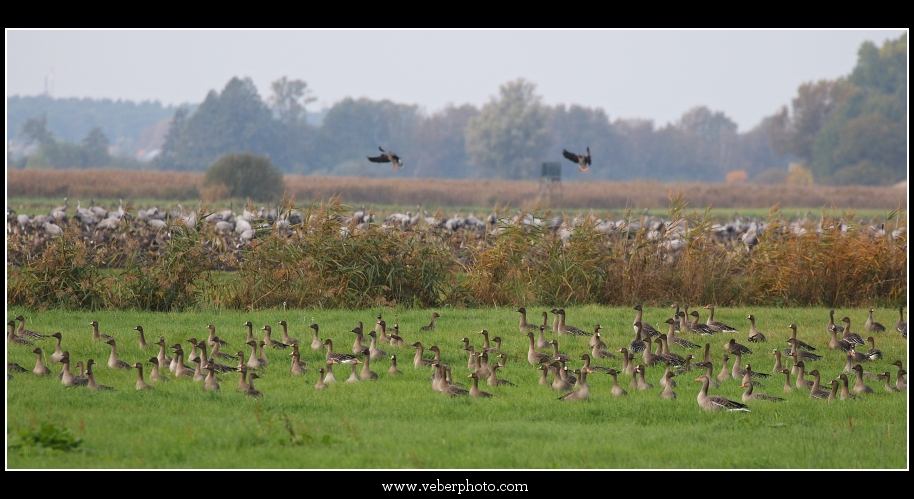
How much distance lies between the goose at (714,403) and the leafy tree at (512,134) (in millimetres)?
95900

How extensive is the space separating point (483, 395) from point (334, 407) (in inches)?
72.3

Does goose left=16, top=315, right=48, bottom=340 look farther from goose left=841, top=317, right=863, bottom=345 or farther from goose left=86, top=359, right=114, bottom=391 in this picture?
goose left=841, top=317, right=863, bottom=345

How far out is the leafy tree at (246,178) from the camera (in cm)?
5350

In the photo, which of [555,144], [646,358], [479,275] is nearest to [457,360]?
[646,358]

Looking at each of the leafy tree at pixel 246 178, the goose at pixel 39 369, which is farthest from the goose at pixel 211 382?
the leafy tree at pixel 246 178

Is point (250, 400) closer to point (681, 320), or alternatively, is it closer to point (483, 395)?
point (483, 395)

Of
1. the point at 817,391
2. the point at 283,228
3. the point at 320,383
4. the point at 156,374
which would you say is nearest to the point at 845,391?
the point at 817,391

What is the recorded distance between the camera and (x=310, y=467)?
8555 mm

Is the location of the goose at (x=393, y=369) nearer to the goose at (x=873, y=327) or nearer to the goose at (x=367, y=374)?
the goose at (x=367, y=374)

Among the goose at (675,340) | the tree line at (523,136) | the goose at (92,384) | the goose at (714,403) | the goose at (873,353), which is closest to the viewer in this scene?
the goose at (714,403)

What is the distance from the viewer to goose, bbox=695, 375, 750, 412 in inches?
431

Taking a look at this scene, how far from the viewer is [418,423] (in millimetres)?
10125

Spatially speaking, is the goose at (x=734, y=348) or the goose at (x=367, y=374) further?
the goose at (x=734, y=348)

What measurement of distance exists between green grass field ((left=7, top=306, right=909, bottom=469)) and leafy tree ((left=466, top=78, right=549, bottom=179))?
308 feet
